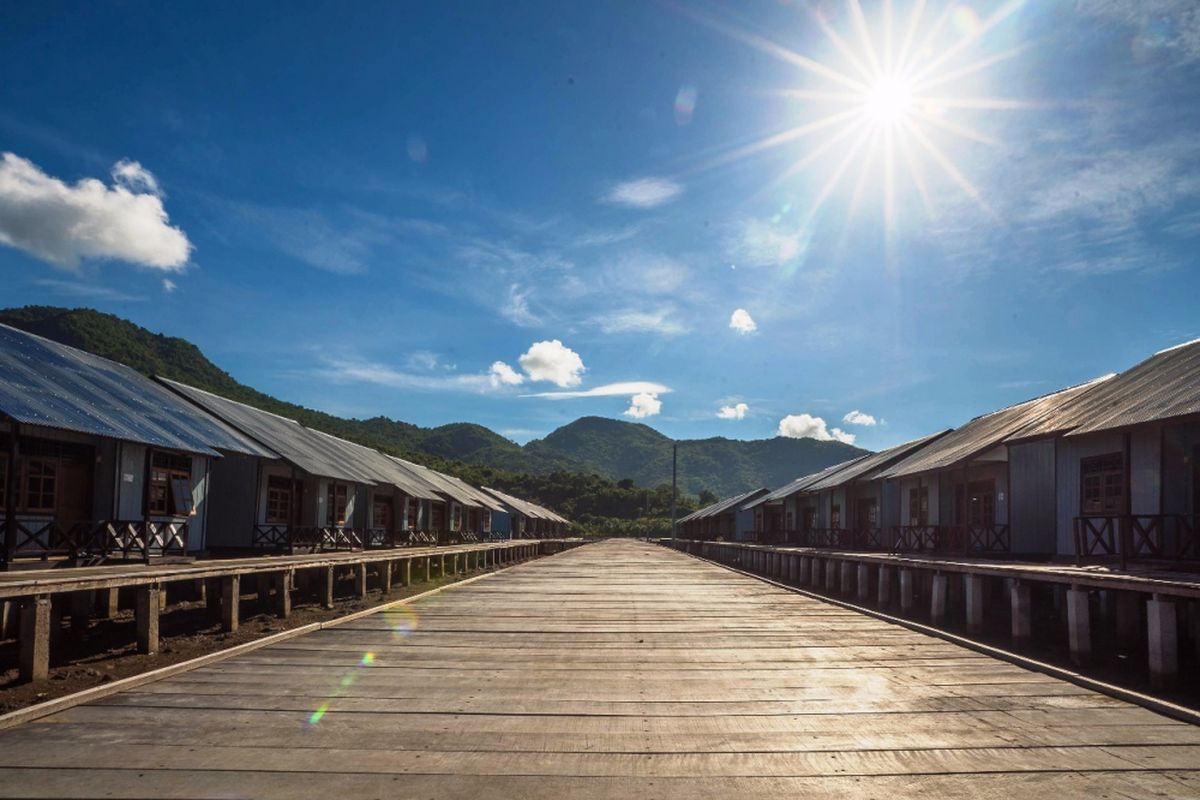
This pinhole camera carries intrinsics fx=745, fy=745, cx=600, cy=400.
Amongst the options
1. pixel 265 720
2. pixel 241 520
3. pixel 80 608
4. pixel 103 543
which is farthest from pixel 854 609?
pixel 241 520

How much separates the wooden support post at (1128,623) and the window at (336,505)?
21.2 meters

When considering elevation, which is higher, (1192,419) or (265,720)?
(1192,419)

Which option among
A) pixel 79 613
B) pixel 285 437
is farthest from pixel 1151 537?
pixel 285 437

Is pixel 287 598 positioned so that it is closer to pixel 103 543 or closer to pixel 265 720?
pixel 103 543

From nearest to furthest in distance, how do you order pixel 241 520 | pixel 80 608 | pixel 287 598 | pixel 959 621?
pixel 80 608 < pixel 287 598 < pixel 959 621 < pixel 241 520

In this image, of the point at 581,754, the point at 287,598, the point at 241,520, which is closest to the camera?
the point at 581,754

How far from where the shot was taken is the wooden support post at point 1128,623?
11.2 m

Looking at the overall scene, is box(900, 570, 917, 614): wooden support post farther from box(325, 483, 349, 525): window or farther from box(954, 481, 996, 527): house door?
box(325, 483, 349, 525): window

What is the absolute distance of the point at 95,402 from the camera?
1448 cm

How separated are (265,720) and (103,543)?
1139cm

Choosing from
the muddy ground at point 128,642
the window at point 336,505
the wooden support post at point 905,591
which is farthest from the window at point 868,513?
the window at point 336,505

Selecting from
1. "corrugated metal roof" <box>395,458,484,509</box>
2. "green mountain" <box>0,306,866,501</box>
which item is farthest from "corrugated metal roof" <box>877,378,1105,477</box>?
"green mountain" <box>0,306,866,501</box>

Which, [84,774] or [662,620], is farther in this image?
[662,620]

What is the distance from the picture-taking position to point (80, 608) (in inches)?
472
